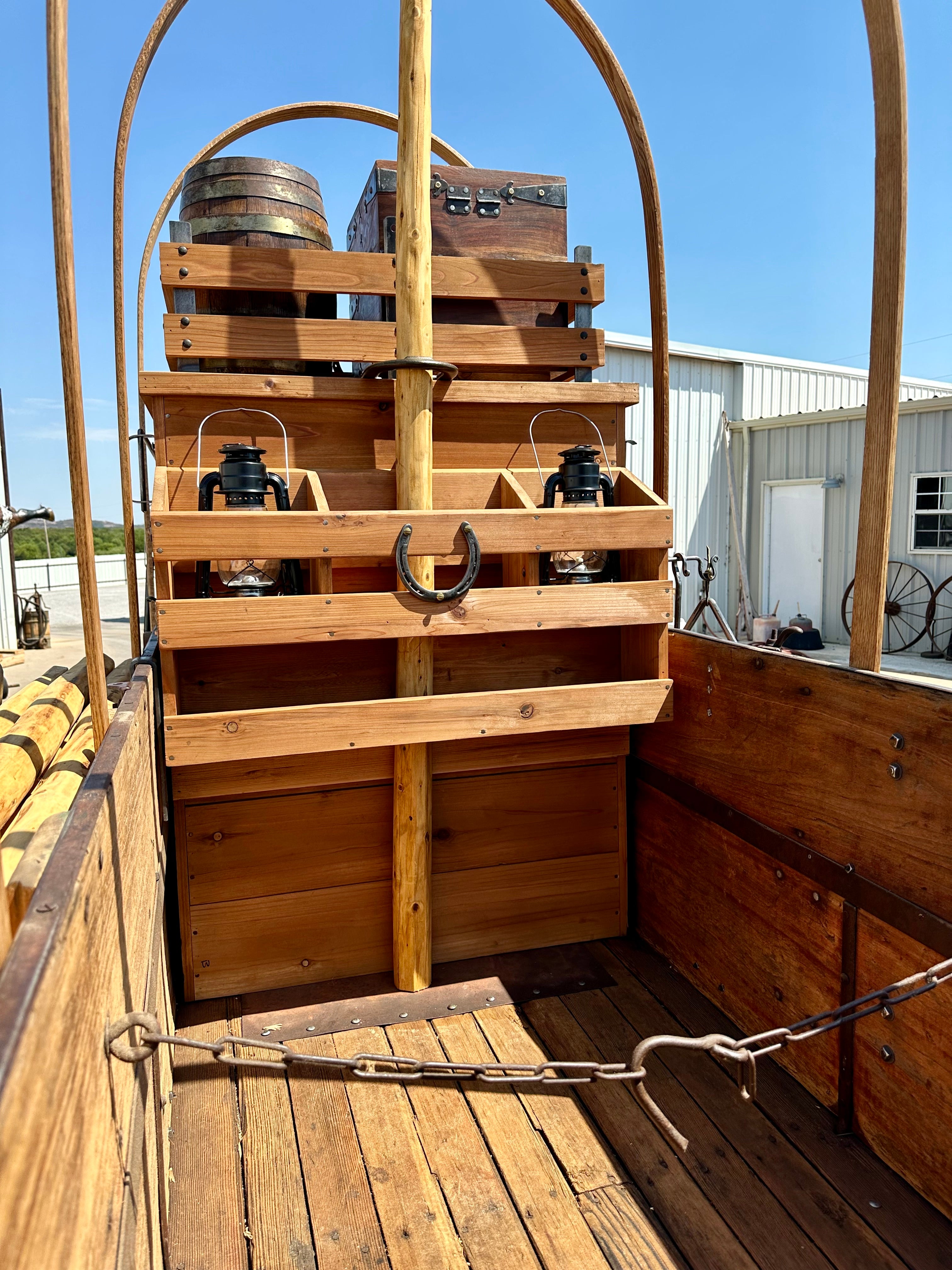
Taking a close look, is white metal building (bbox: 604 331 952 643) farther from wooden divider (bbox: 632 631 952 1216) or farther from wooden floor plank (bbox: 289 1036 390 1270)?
wooden floor plank (bbox: 289 1036 390 1270)

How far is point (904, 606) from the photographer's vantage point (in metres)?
11.3

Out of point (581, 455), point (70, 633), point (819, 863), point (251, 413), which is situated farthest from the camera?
point (70, 633)

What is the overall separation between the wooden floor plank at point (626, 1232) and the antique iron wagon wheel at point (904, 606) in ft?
34.0

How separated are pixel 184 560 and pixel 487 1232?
160 cm

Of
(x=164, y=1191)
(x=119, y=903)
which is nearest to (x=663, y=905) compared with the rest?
(x=164, y=1191)

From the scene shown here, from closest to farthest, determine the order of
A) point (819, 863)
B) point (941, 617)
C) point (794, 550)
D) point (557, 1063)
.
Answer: point (557, 1063), point (819, 863), point (941, 617), point (794, 550)

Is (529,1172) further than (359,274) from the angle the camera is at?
No

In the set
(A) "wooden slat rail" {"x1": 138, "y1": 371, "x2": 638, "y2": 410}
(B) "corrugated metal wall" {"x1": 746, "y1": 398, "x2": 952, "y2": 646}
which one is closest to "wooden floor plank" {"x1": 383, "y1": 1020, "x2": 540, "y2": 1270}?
(A) "wooden slat rail" {"x1": 138, "y1": 371, "x2": 638, "y2": 410}

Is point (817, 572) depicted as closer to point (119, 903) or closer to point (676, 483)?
point (676, 483)

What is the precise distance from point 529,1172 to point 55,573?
60.2 ft

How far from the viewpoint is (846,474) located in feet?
37.1

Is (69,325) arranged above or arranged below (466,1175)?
above

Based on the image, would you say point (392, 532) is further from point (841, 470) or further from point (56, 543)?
point (56, 543)

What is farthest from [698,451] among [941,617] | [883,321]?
[883,321]
